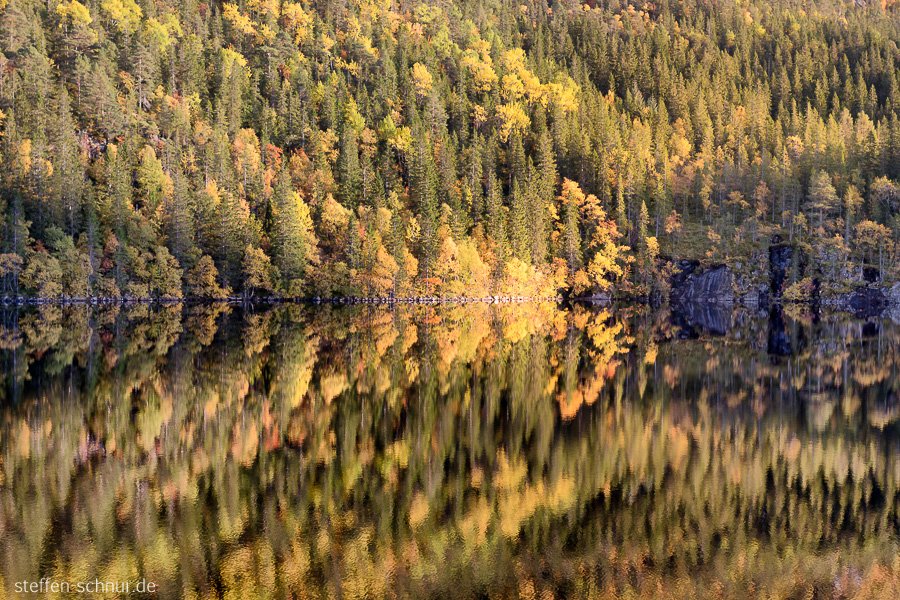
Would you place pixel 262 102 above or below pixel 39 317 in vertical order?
above

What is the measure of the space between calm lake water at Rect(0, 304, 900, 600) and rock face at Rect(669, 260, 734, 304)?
92892 mm

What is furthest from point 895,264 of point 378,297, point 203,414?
point 203,414

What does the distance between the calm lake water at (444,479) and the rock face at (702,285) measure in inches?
3657

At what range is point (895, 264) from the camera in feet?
409

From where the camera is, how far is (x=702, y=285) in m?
128

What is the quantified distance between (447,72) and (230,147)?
63.6m

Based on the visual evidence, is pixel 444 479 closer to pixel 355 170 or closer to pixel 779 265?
pixel 355 170

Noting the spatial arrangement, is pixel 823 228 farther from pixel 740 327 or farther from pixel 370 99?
pixel 370 99

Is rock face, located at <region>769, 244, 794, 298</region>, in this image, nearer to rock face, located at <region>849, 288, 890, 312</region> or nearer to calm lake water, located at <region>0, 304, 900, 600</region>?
rock face, located at <region>849, 288, 890, 312</region>

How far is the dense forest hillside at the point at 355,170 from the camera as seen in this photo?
107125 millimetres

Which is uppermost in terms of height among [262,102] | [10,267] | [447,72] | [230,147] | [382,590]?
[447,72]

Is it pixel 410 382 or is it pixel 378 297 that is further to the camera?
pixel 378 297

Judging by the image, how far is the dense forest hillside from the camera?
107 metres

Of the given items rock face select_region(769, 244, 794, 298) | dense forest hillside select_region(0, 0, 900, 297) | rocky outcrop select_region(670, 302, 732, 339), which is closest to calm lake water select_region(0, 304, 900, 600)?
rocky outcrop select_region(670, 302, 732, 339)
